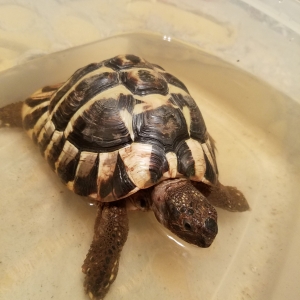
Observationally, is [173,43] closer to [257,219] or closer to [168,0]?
[168,0]

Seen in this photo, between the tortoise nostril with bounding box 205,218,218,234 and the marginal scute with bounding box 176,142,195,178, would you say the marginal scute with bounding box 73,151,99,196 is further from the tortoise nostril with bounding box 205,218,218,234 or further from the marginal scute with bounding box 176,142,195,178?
the tortoise nostril with bounding box 205,218,218,234

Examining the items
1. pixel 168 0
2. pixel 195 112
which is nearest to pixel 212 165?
pixel 195 112

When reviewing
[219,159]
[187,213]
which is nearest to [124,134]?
[187,213]

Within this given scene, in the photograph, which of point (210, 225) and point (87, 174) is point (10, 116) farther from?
point (210, 225)

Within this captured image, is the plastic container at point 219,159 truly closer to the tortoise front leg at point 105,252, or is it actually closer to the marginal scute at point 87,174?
the tortoise front leg at point 105,252

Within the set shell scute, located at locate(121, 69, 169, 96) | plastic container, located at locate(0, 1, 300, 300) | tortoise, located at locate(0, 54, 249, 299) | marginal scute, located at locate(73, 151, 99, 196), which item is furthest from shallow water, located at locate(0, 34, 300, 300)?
shell scute, located at locate(121, 69, 169, 96)
